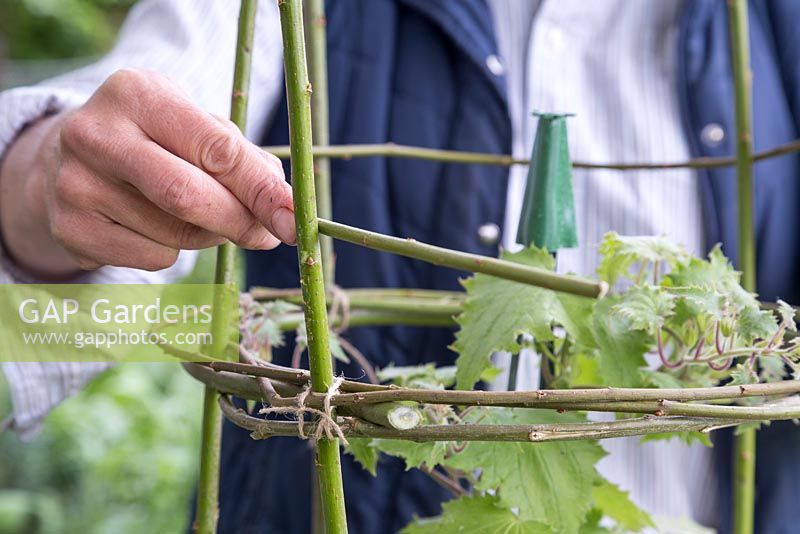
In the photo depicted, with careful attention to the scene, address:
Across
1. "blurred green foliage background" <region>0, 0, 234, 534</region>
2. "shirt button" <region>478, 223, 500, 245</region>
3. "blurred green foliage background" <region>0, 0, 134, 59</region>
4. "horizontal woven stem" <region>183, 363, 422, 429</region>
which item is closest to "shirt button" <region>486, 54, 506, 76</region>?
"shirt button" <region>478, 223, 500, 245</region>

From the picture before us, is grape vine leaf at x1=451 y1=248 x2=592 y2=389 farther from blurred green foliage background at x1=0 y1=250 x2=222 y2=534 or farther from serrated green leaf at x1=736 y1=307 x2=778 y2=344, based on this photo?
blurred green foliage background at x1=0 y1=250 x2=222 y2=534

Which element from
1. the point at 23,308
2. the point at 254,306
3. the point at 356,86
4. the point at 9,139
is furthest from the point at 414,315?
the point at 356,86

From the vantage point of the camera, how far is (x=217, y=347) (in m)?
0.36

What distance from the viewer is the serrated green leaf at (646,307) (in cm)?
34

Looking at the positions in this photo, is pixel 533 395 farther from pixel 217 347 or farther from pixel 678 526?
pixel 678 526

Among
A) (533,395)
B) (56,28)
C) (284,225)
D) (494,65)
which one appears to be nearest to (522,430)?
(533,395)

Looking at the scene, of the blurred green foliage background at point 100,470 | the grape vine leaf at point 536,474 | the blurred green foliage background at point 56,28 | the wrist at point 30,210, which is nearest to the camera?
the grape vine leaf at point 536,474

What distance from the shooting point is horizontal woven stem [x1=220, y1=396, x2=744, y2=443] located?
0.27 metres

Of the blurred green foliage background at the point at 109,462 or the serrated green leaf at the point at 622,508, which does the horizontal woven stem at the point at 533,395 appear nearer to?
the serrated green leaf at the point at 622,508

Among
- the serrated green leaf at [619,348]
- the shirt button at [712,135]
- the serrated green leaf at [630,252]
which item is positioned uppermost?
the shirt button at [712,135]

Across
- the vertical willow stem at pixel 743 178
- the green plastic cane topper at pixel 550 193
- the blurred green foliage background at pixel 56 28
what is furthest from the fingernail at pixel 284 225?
the blurred green foliage background at pixel 56 28

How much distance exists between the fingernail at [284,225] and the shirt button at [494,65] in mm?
531

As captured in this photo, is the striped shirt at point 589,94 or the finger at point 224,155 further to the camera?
the striped shirt at point 589,94

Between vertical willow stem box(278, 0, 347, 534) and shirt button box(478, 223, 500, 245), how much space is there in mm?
546
